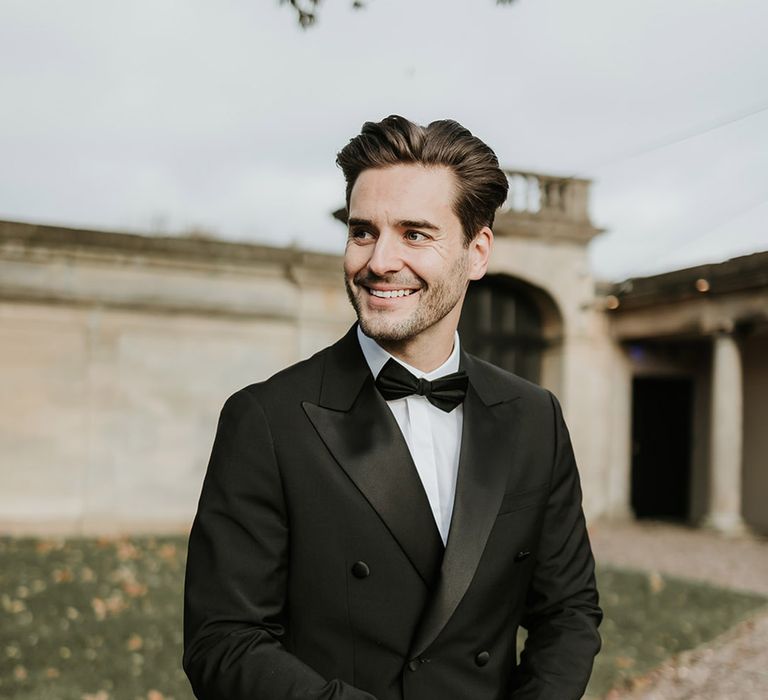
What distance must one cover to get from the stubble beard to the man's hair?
0.48 feet

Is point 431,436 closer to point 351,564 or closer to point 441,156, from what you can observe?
point 351,564

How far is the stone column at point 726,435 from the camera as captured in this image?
13523 millimetres

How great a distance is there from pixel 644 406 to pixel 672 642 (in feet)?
33.5

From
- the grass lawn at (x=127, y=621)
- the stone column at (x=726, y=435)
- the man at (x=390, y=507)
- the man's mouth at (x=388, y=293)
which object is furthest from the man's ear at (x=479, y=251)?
the stone column at (x=726, y=435)

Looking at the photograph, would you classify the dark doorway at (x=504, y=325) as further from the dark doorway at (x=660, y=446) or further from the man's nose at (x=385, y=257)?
the man's nose at (x=385, y=257)

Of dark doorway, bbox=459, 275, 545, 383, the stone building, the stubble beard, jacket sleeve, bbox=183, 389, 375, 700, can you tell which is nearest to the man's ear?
the stubble beard

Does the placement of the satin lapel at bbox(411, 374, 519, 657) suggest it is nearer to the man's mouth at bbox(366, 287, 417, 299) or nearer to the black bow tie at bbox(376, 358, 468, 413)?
the black bow tie at bbox(376, 358, 468, 413)

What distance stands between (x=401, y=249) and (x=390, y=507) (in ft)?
1.94

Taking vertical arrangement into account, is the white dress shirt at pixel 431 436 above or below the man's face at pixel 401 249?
→ below

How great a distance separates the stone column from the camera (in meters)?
13.5

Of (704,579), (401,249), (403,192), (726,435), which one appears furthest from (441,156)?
(726,435)

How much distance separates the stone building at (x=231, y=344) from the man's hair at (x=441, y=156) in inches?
397

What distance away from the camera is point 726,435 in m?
13.6

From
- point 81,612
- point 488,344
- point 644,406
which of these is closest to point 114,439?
point 81,612
